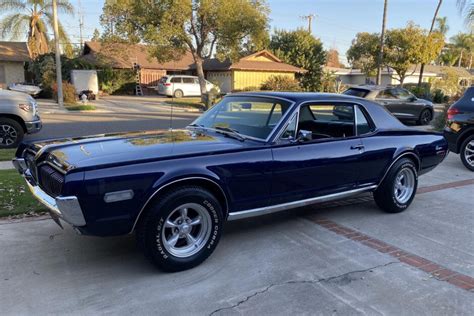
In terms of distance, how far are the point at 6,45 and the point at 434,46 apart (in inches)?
1438

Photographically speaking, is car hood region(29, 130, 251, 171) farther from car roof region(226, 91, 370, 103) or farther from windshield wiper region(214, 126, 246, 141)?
car roof region(226, 91, 370, 103)

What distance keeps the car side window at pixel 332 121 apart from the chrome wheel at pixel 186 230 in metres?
1.97

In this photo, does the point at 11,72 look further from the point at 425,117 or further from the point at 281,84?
the point at 425,117

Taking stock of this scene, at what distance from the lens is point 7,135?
10156 millimetres

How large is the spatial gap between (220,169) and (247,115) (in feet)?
4.05

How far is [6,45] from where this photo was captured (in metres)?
36.0

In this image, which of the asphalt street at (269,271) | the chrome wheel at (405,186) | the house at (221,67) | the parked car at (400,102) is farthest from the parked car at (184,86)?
the asphalt street at (269,271)

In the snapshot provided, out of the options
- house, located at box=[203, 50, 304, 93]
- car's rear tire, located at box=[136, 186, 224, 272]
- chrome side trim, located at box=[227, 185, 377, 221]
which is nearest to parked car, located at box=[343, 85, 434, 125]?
chrome side trim, located at box=[227, 185, 377, 221]

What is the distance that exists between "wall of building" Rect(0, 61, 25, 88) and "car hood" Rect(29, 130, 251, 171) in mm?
34749

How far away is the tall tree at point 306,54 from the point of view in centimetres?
3700

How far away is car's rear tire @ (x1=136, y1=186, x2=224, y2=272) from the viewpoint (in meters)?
3.62

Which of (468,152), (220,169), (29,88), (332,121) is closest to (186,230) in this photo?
(220,169)

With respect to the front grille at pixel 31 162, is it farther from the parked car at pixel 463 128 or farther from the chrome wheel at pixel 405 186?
the parked car at pixel 463 128

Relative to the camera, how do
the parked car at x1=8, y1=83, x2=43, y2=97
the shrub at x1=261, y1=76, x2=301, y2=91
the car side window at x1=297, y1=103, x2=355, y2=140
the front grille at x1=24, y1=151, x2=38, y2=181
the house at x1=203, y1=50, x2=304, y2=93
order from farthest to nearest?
the house at x1=203, y1=50, x2=304, y2=93
the shrub at x1=261, y1=76, x2=301, y2=91
the parked car at x1=8, y1=83, x2=43, y2=97
the car side window at x1=297, y1=103, x2=355, y2=140
the front grille at x1=24, y1=151, x2=38, y2=181
